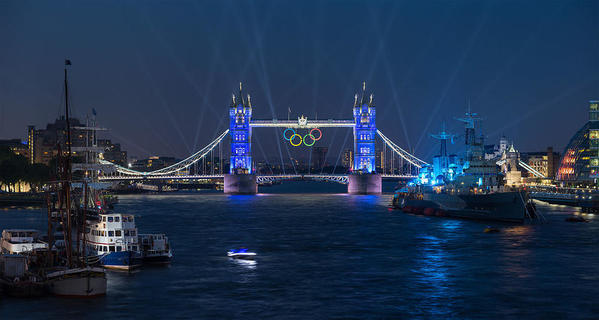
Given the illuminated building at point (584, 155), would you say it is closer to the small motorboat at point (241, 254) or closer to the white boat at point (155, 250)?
the small motorboat at point (241, 254)

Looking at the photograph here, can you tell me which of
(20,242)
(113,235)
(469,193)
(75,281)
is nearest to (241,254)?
(113,235)

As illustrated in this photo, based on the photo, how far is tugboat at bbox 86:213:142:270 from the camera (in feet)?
163

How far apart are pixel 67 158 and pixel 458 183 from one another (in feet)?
240

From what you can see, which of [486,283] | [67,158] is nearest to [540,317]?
[486,283]

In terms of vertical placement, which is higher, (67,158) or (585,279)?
(67,158)

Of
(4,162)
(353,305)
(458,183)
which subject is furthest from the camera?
(4,162)

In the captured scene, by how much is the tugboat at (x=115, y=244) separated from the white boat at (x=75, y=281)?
8.28 metres

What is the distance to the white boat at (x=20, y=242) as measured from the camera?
165 feet

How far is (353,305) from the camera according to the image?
40.4 meters

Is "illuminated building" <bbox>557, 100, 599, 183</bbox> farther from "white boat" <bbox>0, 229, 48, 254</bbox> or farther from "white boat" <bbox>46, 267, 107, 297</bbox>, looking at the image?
"white boat" <bbox>46, 267, 107, 297</bbox>

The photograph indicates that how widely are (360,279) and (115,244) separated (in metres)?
17.4

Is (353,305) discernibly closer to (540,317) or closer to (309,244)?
(540,317)

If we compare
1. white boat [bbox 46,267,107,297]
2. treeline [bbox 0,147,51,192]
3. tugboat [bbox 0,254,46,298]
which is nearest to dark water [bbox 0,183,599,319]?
white boat [bbox 46,267,107,297]

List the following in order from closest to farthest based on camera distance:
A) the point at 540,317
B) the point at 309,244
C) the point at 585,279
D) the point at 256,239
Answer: the point at 540,317 → the point at 585,279 → the point at 309,244 → the point at 256,239
